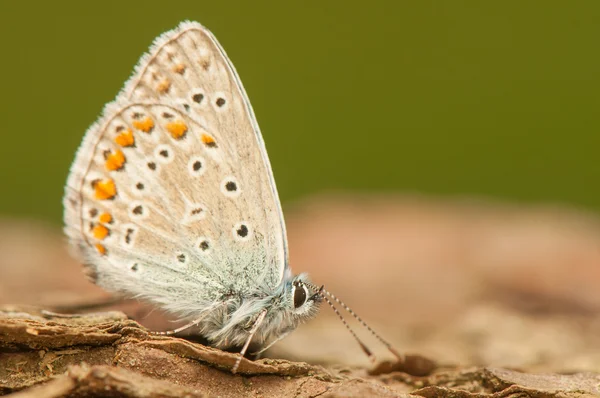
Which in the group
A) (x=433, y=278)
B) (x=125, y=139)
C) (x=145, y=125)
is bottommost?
(x=125, y=139)

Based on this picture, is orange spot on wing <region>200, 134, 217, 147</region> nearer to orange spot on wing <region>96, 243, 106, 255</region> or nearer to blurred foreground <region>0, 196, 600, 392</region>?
orange spot on wing <region>96, 243, 106, 255</region>

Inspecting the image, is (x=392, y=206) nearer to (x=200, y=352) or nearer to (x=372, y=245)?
(x=372, y=245)

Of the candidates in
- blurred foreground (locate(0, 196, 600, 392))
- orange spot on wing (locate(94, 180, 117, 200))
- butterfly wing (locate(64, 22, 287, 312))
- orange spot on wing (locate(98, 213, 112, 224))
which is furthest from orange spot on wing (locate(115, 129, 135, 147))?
blurred foreground (locate(0, 196, 600, 392))

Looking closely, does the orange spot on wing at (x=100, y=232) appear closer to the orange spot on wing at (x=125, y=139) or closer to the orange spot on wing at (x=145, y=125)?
the orange spot on wing at (x=125, y=139)

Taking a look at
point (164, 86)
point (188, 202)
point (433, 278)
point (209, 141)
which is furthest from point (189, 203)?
point (433, 278)

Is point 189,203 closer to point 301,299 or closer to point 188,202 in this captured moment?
point 188,202

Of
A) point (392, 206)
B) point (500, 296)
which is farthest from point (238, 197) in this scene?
point (392, 206)
